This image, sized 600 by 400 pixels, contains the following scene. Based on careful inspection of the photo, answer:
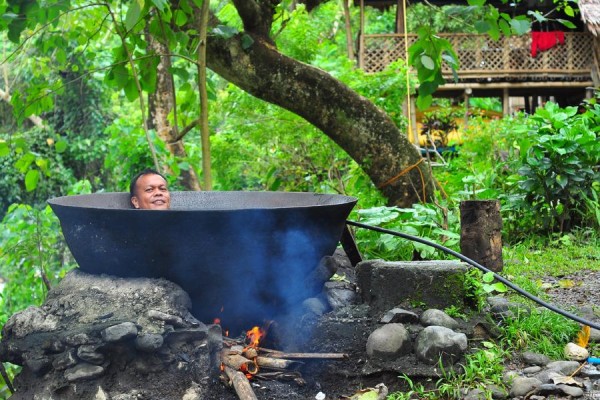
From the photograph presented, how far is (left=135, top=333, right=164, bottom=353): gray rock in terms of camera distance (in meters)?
2.80

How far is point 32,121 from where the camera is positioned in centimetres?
1564

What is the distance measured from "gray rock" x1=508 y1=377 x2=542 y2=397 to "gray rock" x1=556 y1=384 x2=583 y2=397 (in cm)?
9

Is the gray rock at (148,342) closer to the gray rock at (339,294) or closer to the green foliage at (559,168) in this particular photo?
the gray rock at (339,294)

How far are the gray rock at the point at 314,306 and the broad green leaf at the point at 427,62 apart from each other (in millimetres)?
1340

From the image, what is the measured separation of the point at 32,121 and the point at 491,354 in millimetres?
14544

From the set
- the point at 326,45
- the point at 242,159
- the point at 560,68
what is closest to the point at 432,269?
the point at 242,159

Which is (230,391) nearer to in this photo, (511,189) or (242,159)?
(511,189)

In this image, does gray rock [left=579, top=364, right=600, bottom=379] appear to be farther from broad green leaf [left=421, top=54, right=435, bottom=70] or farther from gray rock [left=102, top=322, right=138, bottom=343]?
gray rock [left=102, top=322, right=138, bottom=343]

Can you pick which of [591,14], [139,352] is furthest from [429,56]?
[591,14]

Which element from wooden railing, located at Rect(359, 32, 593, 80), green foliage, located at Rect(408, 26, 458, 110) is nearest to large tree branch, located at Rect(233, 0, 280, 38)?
green foliage, located at Rect(408, 26, 458, 110)

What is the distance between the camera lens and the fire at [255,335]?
3.29 meters

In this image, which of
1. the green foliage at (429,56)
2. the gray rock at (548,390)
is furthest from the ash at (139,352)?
the green foliage at (429,56)

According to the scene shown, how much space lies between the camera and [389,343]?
3090mm

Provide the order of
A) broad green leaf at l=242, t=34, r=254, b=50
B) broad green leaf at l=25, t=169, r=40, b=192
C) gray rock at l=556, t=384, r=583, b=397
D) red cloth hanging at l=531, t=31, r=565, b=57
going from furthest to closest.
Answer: red cloth hanging at l=531, t=31, r=565, b=57 → broad green leaf at l=242, t=34, r=254, b=50 → broad green leaf at l=25, t=169, r=40, b=192 → gray rock at l=556, t=384, r=583, b=397
